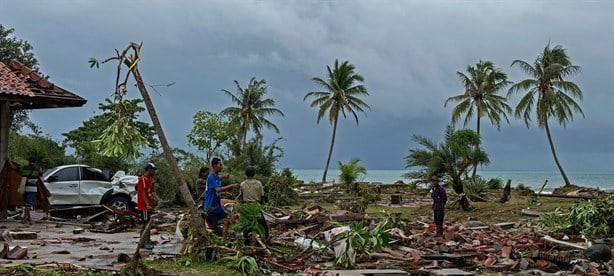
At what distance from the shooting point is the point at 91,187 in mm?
19484

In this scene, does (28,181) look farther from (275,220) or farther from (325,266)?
(325,266)

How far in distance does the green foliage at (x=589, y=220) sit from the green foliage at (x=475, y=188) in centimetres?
982

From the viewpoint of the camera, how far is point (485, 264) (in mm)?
11117

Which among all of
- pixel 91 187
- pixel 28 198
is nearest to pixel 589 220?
pixel 91 187

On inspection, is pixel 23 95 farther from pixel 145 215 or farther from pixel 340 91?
pixel 340 91

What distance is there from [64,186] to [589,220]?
15.5 m

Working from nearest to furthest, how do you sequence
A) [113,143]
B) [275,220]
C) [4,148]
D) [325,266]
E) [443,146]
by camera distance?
[113,143], [325,266], [275,220], [4,148], [443,146]

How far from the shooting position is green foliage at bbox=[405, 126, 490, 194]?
76.7ft

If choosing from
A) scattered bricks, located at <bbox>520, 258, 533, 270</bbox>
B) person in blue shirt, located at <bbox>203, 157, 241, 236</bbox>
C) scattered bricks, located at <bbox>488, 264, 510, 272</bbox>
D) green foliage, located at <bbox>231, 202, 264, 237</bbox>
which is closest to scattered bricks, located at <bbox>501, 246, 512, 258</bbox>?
scattered bricks, located at <bbox>520, 258, 533, 270</bbox>

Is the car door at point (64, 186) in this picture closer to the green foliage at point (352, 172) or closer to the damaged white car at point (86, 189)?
the damaged white car at point (86, 189)

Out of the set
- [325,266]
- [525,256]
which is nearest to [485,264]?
[525,256]

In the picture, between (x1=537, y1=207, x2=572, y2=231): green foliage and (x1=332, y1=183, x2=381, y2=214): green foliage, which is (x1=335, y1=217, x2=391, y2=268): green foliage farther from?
(x1=332, y1=183, x2=381, y2=214): green foliage

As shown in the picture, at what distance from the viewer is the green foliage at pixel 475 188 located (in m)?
25.7

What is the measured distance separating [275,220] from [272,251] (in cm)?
417
